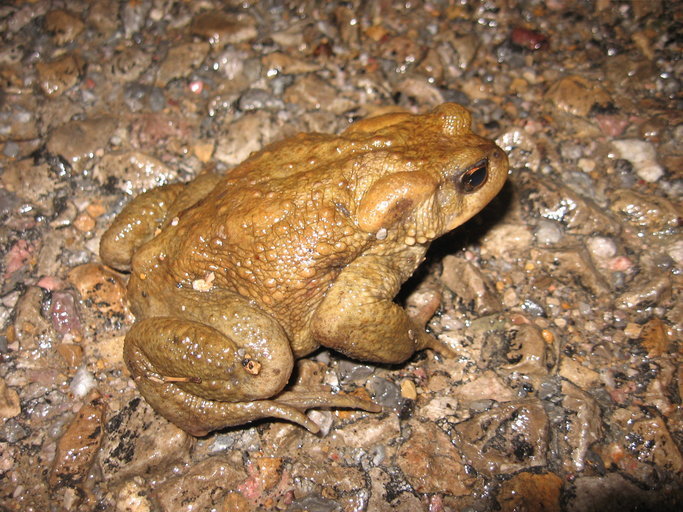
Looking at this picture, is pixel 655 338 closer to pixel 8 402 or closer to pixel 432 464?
pixel 432 464

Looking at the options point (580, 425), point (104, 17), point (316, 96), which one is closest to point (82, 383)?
point (316, 96)

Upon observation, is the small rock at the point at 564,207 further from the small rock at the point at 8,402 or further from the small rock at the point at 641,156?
the small rock at the point at 8,402

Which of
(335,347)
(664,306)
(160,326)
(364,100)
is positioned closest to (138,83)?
(364,100)

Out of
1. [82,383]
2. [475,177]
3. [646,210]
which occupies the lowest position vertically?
[646,210]

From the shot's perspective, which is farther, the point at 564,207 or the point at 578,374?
the point at 564,207

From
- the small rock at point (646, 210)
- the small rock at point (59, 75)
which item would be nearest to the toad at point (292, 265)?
the small rock at point (646, 210)

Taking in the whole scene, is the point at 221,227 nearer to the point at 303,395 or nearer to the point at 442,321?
the point at 303,395
